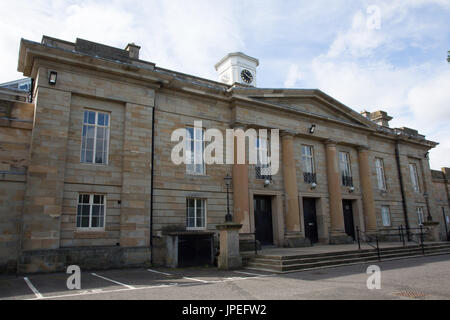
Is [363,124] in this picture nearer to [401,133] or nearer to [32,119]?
[401,133]

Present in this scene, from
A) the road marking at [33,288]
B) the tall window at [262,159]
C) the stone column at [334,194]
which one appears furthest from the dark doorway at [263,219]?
the road marking at [33,288]

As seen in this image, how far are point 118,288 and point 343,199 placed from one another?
16.5m

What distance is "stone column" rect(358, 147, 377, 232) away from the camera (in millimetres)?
21703

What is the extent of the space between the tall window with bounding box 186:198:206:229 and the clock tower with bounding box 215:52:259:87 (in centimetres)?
2165

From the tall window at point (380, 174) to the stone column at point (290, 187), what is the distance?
8.72 meters

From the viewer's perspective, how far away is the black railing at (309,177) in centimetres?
1986

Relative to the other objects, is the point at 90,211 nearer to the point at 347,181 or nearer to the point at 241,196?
the point at 241,196

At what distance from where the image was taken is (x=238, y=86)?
17672 mm

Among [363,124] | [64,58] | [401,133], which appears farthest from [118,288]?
[401,133]

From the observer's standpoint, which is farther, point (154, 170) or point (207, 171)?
point (207, 171)

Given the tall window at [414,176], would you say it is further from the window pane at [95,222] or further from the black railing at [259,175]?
the window pane at [95,222]
